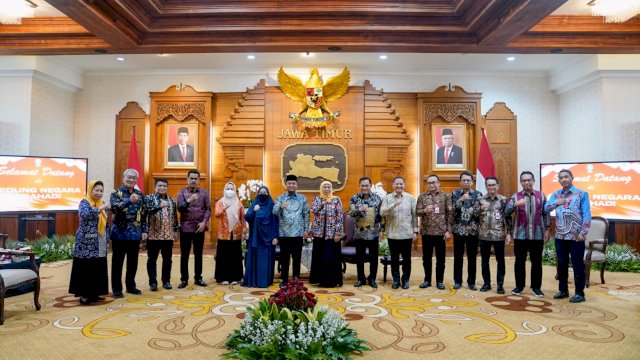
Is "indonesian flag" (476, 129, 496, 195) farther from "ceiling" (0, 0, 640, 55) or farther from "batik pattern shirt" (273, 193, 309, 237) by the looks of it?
"batik pattern shirt" (273, 193, 309, 237)

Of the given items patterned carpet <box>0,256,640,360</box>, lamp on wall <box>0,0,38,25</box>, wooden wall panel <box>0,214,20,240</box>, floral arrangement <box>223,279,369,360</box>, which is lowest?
patterned carpet <box>0,256,640,360</box>

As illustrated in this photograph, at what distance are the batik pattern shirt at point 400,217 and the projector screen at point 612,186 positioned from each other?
421 cm

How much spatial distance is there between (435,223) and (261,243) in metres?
2.24

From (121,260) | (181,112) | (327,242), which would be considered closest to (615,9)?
(327,242)

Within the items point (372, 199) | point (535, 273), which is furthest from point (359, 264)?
point (535, 273)

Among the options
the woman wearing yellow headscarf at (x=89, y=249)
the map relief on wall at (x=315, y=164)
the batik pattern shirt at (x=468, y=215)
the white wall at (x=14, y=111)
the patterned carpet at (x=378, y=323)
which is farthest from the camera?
the map relief on wall at (x=315, y=164)

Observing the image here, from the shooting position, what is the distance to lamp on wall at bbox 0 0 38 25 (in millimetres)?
5129

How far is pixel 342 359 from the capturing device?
267cm

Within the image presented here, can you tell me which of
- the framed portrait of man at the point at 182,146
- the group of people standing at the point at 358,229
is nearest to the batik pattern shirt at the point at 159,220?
the group of people standing at the point at 358,229

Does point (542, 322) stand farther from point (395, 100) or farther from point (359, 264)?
point (395, 100)

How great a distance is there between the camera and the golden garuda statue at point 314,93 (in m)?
8.15

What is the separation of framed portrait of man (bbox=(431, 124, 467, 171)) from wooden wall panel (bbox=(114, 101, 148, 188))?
21.0 ft

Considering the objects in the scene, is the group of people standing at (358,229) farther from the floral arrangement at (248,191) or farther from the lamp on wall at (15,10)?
the lamp on wall at (15,10)

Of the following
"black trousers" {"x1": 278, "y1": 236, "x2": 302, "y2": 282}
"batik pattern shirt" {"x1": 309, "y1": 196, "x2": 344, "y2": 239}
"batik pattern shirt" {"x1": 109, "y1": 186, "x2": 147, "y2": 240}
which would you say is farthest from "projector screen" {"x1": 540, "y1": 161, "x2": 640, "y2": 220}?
"batik pattern shirt" {"x1": 109, "y1": 186, "x2": 147, "y2": 240}
